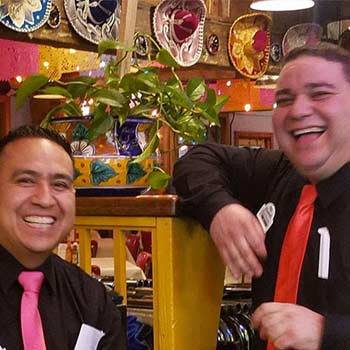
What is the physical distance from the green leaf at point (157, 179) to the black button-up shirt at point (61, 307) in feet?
0.94

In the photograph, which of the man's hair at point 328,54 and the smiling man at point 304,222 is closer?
the smiling man at point 304,222

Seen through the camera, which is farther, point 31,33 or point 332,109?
point 31,33

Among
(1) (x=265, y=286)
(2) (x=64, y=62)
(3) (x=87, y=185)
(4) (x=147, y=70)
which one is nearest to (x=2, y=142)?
(3) (x=87, y=185)

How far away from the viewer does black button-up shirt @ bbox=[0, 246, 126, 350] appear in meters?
1.59

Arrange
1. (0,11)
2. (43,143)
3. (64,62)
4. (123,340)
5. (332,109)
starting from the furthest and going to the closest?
(64,62)
(0,11)
(123,340)
(43,143)
(332,109)

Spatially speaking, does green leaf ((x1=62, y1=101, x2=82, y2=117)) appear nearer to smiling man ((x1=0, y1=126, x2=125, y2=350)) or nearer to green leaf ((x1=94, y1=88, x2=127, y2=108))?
green leaf ((x1=94, y1=88, x2=127, y2=108))

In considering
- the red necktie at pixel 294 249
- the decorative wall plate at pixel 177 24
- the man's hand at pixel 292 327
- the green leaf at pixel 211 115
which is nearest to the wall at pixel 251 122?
the decorative wall plate at pixel 177 24

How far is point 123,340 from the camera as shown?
1.73 m

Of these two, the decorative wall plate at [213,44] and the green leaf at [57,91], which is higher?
the decorative wall plate at [213,44]

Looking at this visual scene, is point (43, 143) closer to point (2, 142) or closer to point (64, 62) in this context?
point (2, 142)

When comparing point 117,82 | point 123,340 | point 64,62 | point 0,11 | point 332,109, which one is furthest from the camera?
point 64,62

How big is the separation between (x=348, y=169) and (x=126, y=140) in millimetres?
586

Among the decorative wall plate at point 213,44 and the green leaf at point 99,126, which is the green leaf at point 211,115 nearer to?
the green leaf at point 99,126

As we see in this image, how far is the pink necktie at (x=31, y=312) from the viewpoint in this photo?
1.55 m
